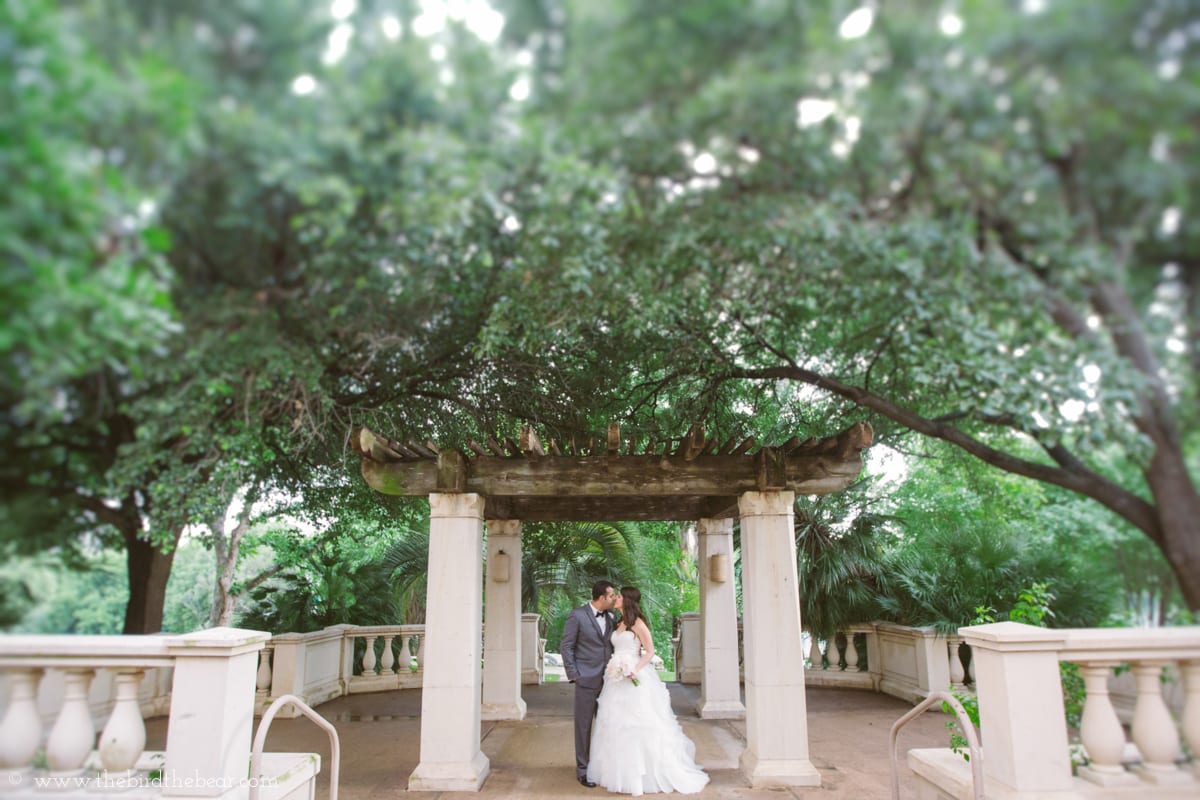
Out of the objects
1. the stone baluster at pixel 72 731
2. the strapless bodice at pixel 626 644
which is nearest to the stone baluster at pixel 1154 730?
the strapless bodice at pixel 626 644

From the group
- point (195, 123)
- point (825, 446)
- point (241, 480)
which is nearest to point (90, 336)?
point (195, 123)

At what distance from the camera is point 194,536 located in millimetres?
4871

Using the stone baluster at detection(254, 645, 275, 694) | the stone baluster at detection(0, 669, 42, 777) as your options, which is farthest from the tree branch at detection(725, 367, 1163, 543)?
the stone baluster at detection(254, 645, 275, 694)

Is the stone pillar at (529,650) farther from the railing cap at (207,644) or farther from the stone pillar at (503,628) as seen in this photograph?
the railing cap at (207,644)

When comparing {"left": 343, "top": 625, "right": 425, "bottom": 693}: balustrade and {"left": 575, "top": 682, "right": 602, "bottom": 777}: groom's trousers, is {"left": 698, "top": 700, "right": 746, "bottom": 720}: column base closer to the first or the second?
{"left": 575, "top": 682, "right": 602, "bottom": 777}: groom's trousers

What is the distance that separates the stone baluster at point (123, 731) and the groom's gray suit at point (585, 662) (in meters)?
3.64

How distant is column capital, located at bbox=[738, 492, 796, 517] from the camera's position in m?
6.43

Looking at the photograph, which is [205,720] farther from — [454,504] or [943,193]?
[943,193]

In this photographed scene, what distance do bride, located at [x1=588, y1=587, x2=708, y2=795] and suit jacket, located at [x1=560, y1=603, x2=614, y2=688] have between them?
10cm

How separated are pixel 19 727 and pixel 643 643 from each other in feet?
15.1

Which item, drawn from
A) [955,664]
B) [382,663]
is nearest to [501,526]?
[382,663]

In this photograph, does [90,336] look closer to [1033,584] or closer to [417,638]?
[1033,584]

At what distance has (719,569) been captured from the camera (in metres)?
9.00

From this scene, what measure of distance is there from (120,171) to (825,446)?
5.28m
